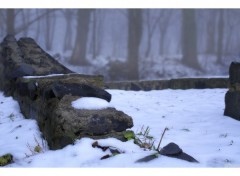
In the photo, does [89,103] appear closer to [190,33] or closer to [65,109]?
[65,109]

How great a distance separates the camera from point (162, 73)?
20.5 meters

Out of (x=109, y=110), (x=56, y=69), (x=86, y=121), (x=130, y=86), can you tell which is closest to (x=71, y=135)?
(x=86, y=121)

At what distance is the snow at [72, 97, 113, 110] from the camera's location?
3.90 metres

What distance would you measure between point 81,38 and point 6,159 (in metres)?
17.5

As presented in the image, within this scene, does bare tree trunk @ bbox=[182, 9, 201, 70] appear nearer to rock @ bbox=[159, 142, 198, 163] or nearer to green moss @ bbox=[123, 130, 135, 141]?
green moss @ bbox=[123, 130, 135, 141]

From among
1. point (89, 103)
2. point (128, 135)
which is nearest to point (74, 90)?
point (89, 103)

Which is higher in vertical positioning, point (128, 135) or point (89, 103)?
point (89, 103)

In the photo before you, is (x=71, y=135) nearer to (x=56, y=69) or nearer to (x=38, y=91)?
(x=38, y=91)

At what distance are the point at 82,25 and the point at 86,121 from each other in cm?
1752

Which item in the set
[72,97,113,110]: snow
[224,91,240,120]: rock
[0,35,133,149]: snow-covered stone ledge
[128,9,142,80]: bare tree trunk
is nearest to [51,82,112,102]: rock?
[0,35,133,149]: snow-covered stone ledge

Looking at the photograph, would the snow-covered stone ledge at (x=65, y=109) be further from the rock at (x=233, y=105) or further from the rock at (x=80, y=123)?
the rock at (x=233, y=105)

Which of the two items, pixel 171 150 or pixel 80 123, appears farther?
pixel 80 123

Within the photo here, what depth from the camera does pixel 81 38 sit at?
20391 mm

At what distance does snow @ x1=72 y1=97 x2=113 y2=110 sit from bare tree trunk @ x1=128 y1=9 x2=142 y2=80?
43.7ft
